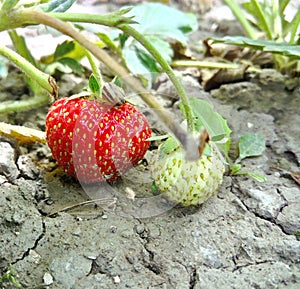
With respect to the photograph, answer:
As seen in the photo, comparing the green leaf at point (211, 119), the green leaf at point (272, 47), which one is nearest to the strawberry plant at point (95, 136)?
the green leaf at point (211, 119)

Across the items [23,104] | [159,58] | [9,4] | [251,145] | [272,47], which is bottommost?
[251,145]

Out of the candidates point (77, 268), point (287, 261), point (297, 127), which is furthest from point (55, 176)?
point (297, 127)

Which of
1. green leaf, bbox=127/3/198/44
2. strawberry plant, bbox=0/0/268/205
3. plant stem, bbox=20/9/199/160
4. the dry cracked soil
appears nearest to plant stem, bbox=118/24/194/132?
strawberry plant, bbox=0/0/268/205

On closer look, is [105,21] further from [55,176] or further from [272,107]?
[272,107]

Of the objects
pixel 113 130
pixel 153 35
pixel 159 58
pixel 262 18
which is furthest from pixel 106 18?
pixel 262 18

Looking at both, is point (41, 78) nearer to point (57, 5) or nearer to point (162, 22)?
point (57, 5)

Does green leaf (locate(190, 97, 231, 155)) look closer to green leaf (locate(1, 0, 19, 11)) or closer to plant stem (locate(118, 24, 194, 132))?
plant stem (locate(118, 24, 194, 132))
